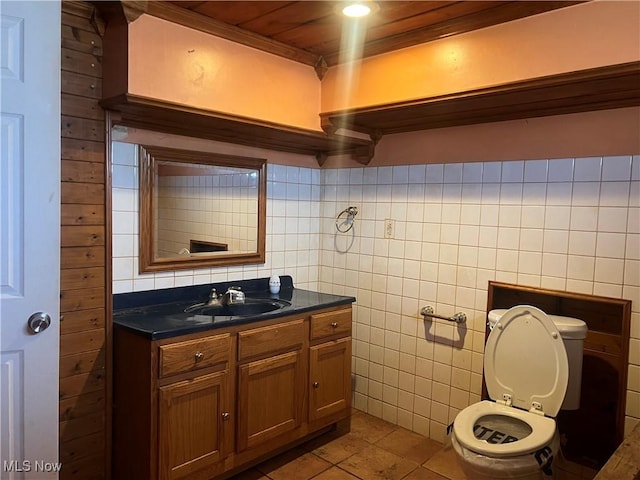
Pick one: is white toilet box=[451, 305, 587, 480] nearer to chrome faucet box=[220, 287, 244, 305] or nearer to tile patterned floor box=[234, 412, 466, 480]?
tile patterned floor box=[234, 412, 466, 480]

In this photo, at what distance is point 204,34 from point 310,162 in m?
1.27

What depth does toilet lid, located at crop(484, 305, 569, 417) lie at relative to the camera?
7.20 ft

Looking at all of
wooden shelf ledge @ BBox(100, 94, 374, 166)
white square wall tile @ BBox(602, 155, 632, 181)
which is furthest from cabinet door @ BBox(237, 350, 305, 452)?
white square wall tile @ BBox(602, 155, 632, 181)

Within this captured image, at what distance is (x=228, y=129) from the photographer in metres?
2.56

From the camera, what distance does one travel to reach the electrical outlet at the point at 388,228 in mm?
3046

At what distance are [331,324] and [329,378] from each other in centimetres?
32

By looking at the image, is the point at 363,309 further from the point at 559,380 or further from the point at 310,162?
the point at 559,380

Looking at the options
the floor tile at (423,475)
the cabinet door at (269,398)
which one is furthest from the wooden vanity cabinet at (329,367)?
the floor tile at (423,475)

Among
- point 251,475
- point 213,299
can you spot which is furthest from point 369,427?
point 213,299

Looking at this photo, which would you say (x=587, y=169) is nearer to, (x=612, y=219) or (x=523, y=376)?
(x=612, y=219)

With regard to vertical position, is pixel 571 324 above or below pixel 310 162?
below

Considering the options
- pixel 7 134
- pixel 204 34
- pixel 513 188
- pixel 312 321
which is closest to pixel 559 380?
pixel 513 188

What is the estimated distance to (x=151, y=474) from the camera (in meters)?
2.06

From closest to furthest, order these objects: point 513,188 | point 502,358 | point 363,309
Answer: point 502,358
point 513,188
point 363,309
